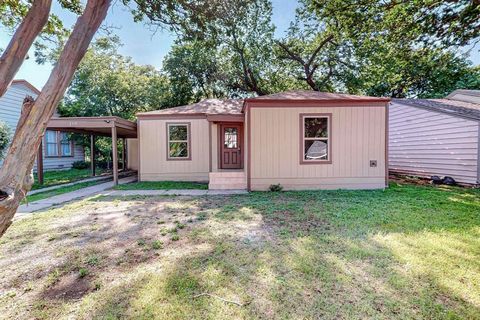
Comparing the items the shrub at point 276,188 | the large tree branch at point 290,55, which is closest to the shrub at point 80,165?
the shrub at point 276,188

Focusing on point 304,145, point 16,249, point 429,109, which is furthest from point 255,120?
point 429,109

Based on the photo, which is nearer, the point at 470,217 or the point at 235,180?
the point at 470,217

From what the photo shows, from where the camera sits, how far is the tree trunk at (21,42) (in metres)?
1.82

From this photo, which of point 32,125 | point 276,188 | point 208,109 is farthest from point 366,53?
point 32,125

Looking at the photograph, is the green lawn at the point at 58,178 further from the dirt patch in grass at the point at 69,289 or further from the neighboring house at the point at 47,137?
the dirt patch in grass at the point at 69,289

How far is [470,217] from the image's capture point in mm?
4367

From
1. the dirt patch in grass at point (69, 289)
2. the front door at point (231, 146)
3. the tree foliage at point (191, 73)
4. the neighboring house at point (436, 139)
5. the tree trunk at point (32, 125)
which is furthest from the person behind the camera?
the tree foliage at point (191, 73)

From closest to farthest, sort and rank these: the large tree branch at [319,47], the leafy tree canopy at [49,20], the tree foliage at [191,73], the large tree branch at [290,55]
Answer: the leafy tree canopy at [49,20] → the large tree branch at [319,47] → the large tree branch at [290,55] → the tree foliage at [191,73]

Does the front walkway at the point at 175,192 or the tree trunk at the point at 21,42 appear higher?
the tree trunk at the point at 21,42

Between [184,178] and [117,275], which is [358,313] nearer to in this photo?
[117,275]

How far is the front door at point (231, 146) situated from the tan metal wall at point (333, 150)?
279cm

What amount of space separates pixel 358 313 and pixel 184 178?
26.8 ft

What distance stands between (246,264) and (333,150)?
5398 millimetres

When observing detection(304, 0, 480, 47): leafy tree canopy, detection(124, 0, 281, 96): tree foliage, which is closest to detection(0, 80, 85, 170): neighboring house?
detection(124, 0, 281, 96): tree foliage
